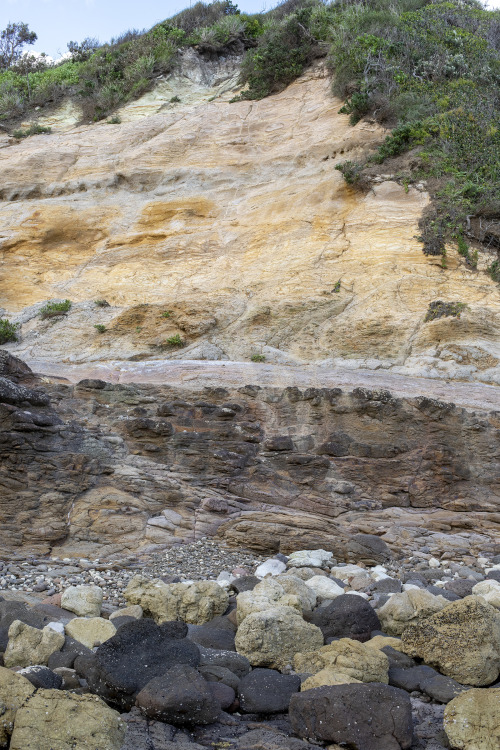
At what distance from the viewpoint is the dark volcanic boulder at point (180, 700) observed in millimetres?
3543

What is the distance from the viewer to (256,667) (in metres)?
4.44

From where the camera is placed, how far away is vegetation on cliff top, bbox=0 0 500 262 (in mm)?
13547

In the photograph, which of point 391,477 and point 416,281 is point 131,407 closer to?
point 391,477

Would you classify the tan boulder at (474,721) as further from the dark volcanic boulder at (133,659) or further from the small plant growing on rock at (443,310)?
the small plant growing on rock at (443,310)

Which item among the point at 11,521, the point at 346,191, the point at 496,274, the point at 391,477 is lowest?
the point at 391,477

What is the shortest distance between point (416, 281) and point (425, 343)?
159 cm

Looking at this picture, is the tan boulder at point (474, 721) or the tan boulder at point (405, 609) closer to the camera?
the tan boulder at point (474, 721)

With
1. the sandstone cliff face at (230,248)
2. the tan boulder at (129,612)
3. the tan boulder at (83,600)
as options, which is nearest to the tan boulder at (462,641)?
the tan boulder at (129,612)

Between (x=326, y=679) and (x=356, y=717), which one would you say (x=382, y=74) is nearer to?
(x=326, y=679)

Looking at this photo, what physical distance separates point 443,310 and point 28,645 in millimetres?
8394

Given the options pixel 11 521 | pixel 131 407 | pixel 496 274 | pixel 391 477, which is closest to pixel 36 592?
pixel 11 521

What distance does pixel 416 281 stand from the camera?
11.2 meters

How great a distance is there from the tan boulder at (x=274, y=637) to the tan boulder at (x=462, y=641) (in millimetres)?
725

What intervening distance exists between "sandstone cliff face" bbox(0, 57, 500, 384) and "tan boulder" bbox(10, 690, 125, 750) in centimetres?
756
